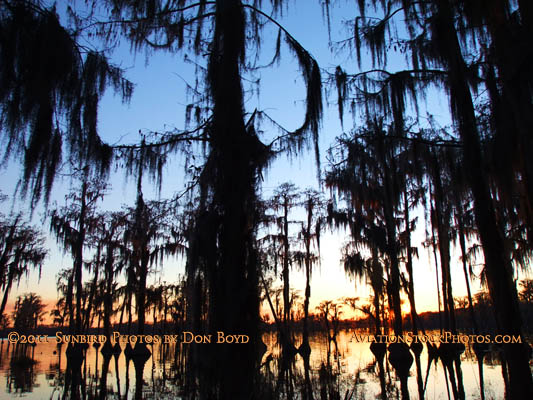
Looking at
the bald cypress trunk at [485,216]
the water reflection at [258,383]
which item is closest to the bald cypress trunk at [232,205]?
the water reflection at [258,383]

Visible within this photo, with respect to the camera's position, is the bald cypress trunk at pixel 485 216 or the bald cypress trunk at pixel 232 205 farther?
the bald cypress trunk at pixel 485 216

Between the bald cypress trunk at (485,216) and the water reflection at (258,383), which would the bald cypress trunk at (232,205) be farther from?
the bald cypress trunk at (485,216)

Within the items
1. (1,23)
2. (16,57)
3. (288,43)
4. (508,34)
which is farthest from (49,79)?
(508,34)

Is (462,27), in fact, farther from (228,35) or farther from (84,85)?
(84,85)

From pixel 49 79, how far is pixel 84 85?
2.25 feet

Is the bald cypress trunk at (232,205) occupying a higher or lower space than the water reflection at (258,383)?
higher

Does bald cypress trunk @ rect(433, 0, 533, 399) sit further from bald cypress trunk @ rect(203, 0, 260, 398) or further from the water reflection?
bald cypress trunk @ rect(203, 0, 260, 398)

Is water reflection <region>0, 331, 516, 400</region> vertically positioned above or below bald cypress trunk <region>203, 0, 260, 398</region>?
below

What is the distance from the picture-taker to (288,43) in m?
5.27

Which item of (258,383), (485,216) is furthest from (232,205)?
(485,216)

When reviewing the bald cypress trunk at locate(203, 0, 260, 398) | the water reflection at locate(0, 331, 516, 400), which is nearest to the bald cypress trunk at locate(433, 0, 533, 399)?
the water reflection at locate(0, 331, 516, 400)

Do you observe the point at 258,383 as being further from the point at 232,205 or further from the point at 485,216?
the point at 485,216

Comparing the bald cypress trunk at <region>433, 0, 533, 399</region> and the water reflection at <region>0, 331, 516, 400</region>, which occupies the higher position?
the bald cypress trunk at <region>433, 0, 533, 399</region>

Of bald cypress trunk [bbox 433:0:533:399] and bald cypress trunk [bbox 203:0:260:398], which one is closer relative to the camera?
bald cypress trunk [bbox 203:0:260:398]
